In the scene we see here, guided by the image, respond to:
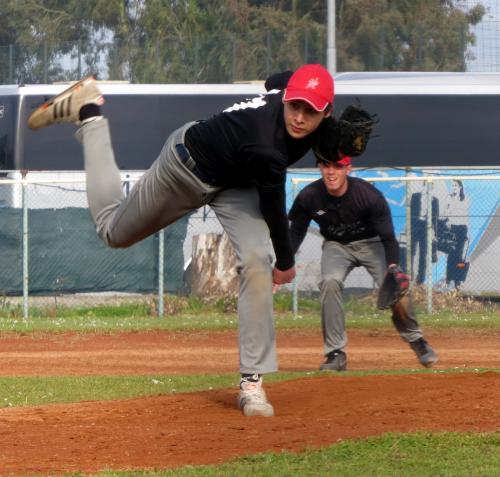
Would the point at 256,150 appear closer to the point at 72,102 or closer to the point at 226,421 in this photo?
the point at 72,102

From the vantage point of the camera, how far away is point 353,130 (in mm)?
7270

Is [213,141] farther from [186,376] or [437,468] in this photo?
[186,376]

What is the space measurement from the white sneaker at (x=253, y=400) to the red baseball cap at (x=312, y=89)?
177cm

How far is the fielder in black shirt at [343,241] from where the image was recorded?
35.3 feet

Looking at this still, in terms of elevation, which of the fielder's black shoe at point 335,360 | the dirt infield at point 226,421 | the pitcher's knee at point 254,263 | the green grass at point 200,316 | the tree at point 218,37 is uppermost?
the tree at point 218,37

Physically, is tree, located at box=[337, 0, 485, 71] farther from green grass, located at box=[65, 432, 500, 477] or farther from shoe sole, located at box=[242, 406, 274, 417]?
green grass, located at box=[65, 432, 500, 477]

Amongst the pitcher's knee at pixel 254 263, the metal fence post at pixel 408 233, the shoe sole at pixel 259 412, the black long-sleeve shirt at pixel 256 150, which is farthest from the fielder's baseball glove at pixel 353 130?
the metal fence post at pixel 408 233

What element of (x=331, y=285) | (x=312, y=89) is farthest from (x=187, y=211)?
(x=331, y=285)

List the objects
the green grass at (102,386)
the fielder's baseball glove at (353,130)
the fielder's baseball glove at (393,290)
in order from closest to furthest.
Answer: the fielder's baseball glove at (353,130) < the green grass at (102,386) < the fielder's baseball glove at (393,290)

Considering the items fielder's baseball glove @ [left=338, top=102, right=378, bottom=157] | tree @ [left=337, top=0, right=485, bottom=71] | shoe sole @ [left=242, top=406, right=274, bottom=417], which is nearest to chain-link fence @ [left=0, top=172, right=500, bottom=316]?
shoe sole @ [left=242, top=406, right=274, bottom=417]

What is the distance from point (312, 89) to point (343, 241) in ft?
14.1

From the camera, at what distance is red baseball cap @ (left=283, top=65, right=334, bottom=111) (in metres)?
7.02

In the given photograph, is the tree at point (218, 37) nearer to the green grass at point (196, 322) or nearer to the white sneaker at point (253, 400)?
the green grass at point (196, 322)

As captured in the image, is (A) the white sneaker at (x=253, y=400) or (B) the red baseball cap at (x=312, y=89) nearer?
(B) the red baseball cap at (x=312, y=89)
